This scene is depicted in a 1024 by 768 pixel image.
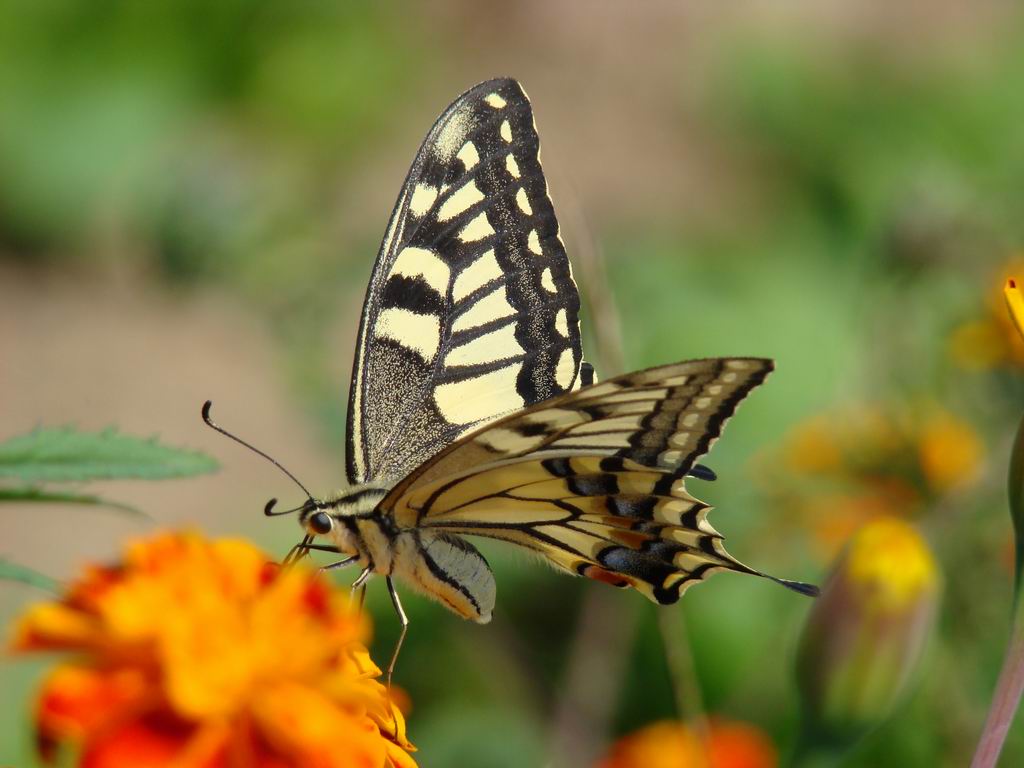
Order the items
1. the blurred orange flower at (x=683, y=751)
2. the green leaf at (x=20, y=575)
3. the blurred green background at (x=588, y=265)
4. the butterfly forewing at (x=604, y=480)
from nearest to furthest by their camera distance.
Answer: the green leaf at (x=20, y=575) < the butterfly forewing at (x=604, y=480) < the blurred orange flower at (x=683, y=751) < the blurred green background at (x=588, y=265)

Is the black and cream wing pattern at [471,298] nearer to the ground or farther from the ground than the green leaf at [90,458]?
farther from the ground

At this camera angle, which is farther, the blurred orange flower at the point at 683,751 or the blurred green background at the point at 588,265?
the blurred green background at the point at 588,265

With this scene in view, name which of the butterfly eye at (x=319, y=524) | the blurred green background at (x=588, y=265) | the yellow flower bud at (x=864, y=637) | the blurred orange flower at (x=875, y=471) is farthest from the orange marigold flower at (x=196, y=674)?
the blurred orange flower at (x=875, y=471)

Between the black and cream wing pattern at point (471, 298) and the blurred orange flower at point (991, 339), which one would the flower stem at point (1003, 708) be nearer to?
the black and cream wing pattern at point (471, 298)

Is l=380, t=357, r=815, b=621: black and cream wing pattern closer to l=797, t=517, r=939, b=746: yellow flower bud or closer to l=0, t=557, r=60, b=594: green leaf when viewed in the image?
l=797, t=517, r=939, b=746: yellow flower bud

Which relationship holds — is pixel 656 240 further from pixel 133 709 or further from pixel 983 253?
pixel 133 709

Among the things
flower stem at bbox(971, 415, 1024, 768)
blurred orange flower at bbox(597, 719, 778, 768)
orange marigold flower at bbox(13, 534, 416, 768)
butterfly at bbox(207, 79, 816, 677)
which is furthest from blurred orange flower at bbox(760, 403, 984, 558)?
orange marigold flower at bbox(13, 534, 416, 768)

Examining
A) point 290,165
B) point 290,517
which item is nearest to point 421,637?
point 290,517

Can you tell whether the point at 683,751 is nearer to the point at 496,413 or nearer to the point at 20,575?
the point at 496,413
